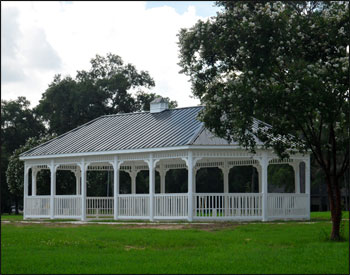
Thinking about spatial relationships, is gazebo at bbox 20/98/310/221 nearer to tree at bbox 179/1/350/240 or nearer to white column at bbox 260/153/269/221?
white column at bbox 260/153/269/221

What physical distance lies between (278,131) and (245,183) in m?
39.3

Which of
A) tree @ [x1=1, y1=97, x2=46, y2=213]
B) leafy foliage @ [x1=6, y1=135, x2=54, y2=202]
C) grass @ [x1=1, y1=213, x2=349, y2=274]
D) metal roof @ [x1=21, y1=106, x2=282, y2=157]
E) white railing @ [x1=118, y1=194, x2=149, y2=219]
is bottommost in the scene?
grass @ [x1=1, y1=213, x2=349, y2=274]

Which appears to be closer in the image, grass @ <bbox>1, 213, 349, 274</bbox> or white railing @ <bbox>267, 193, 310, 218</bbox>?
grass @ <bbox>1, 213, 349, 274</bbox>

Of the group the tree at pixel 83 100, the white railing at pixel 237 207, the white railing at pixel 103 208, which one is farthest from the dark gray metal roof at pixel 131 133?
the tree at pixel 83 100

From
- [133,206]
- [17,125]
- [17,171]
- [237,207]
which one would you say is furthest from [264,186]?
[17,125]

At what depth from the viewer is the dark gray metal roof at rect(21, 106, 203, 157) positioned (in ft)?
101

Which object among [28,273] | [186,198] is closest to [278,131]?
[28,273]

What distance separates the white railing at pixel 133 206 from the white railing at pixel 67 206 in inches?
108

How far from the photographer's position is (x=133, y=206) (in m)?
31.2

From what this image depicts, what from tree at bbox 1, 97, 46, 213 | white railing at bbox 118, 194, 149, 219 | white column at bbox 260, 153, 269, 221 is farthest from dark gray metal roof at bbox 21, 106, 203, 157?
tree at bbox 1, 97, 46, 213

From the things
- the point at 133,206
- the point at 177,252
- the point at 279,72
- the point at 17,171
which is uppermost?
the point at 279,72

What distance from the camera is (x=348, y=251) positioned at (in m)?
16.1

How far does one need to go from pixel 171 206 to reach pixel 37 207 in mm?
8906

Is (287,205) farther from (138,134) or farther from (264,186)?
(138,134)
